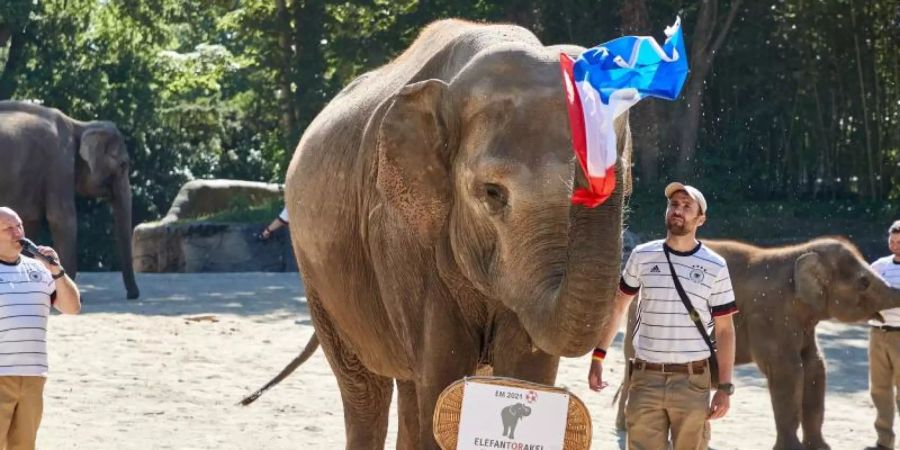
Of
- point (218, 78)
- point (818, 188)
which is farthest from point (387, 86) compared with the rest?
point (218, 78)

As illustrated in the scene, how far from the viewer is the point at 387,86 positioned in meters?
6.54

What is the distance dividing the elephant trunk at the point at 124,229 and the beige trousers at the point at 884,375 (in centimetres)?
1012

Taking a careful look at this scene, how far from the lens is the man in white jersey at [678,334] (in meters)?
Answer: 6.27

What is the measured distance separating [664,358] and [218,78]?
3407 cm

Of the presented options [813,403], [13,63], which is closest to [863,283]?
[813,403]

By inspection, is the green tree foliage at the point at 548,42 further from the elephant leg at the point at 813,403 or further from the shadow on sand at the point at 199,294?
the elephant leg at the point at 813,403

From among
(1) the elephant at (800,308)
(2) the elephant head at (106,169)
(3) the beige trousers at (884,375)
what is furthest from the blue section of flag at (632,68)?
(2) the elephant head at (106,169)

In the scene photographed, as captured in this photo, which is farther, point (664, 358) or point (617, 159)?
point (664, 358)

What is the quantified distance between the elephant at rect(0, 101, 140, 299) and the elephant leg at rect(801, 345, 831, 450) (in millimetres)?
9909

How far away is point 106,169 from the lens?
19016 mm

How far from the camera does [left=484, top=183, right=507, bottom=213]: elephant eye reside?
5.31 meters

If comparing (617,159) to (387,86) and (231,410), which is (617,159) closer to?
(387,86)

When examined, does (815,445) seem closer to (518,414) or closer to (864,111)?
(518,414)

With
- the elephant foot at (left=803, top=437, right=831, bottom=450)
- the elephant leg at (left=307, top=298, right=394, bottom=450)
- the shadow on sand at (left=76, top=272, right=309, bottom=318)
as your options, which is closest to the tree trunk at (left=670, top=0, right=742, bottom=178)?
the shadow on sand at (left=76, top=272, right=309, bottom=318)
